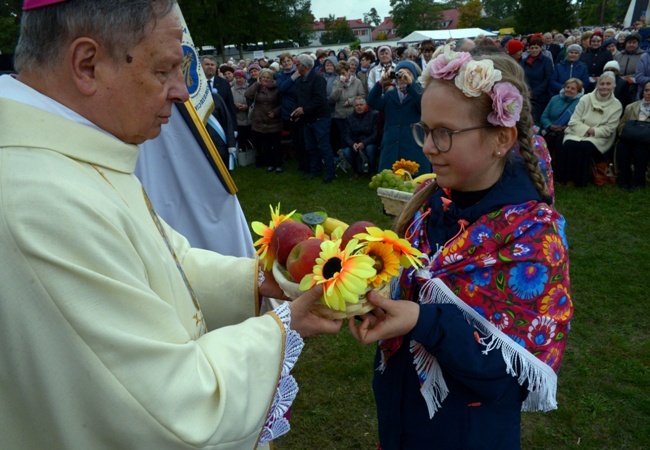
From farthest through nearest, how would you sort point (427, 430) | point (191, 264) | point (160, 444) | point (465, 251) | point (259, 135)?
1. point (259, 135)
2. point (191, 264)
3. point (427, 430)
4. point (465, 251)
5. point (160, 444)

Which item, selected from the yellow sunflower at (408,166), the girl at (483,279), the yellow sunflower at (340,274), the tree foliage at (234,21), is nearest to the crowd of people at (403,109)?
the yellow sunflower at (408,166)

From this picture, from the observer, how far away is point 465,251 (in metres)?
1.71

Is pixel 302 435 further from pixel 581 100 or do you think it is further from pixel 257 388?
pixel 581 100

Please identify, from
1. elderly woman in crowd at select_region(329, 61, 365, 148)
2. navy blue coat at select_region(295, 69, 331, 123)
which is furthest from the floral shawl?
elderly woman in crowd at select_region(329, 61, 365, 148)

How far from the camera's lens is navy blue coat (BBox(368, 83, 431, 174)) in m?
7.57

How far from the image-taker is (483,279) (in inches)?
66.2

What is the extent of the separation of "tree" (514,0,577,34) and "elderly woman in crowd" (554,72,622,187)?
970 inches

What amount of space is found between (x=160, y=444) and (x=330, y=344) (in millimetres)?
3396

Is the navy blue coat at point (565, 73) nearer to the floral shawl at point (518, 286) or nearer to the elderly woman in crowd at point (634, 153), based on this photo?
the elderly woman in crowd at point (634, 153)

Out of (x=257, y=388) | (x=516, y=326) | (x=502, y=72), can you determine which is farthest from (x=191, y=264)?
(x=502, y=72)

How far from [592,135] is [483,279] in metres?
8.01

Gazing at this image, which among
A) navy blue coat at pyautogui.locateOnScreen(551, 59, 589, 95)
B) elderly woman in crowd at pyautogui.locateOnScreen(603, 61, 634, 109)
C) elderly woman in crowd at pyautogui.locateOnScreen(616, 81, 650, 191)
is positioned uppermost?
navy blue coat at pyautogui.locateOnScreen(551, 59, 589, 95)

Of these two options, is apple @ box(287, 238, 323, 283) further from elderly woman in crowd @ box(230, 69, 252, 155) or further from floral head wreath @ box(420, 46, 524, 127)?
elderly woman in crowd @ box(230, 69, 252, 155)

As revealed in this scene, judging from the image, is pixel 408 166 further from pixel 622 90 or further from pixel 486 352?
pixel 622 90
